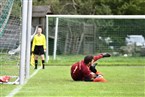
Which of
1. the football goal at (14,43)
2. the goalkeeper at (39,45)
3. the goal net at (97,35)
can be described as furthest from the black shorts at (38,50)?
the goal net at (97,35)

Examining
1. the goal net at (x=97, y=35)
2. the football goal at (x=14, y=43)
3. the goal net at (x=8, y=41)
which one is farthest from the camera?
the goal net at (x=97, y=35)

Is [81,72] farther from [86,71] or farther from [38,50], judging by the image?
[38,50]

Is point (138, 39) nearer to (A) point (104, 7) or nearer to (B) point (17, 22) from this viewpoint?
(B) point (17, 22)

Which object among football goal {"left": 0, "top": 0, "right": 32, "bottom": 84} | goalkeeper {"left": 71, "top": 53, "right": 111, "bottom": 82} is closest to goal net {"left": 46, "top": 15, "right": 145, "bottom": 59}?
football goal {"left": 0, "top": 0, "right": 32, "bottom": 84}

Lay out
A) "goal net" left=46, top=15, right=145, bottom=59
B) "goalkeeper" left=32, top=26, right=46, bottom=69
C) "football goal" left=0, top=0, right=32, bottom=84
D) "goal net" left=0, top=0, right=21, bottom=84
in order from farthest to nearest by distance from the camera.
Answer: "goal net" left=46, top=15, right=145, bottom=59 → "goalkeeper" left=32, top=26, right=46, bottom=69 → "goal net" left=0, top=0, right=21, bottom=84 → "football goal" left=0, top=0, right=32, bottom=84

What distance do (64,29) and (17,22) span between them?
1415 cm

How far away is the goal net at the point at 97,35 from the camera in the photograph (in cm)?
2800

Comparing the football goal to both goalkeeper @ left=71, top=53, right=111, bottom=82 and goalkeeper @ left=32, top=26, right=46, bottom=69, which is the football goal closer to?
goalkeeper @ left=71, top=53, right=111, bottom=82

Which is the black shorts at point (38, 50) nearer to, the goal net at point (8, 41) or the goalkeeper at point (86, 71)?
the goal net at point (8, 41)

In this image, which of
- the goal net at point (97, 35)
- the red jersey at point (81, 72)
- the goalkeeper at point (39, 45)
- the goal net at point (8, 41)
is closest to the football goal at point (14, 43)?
the goal net at point (8, 41)

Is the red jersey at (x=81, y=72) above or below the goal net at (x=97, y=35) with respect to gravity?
below

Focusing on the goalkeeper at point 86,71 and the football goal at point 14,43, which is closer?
the football goal at point 14,43

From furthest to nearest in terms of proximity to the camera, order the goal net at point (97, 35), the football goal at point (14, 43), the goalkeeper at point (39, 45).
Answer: the goal net at point (97, 35), the goalkeeper at point (39, 45), the football goal at point (14, 43)

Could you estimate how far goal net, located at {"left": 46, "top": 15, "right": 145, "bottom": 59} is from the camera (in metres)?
28.0
